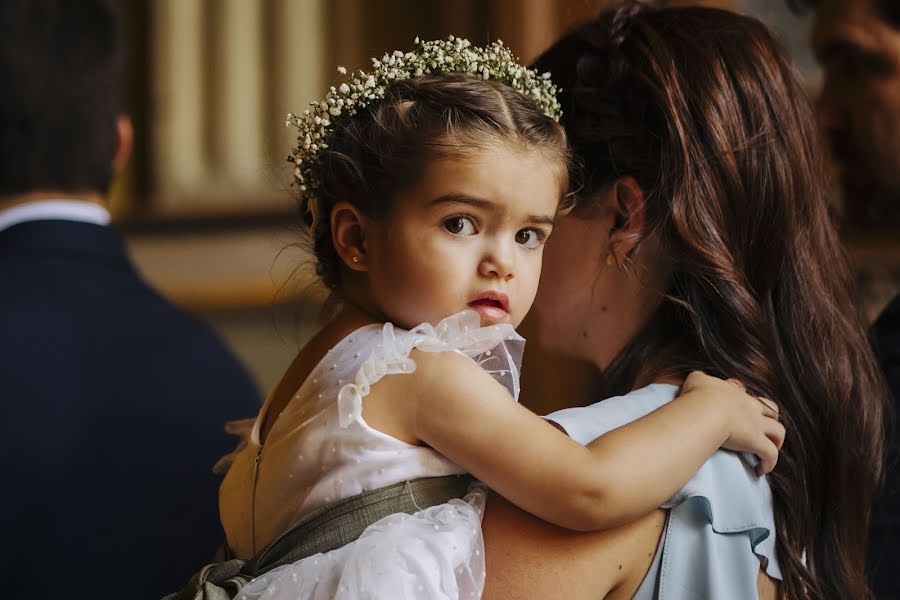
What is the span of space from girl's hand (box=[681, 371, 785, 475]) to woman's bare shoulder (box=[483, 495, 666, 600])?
165 millimetres

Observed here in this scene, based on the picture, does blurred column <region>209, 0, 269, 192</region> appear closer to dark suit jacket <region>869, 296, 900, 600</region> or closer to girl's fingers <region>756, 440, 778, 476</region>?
dark suit jacket <region>869, 296, 900, 600</region>

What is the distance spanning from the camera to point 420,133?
153 cm

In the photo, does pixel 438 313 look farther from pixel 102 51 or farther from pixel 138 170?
pixel 138 170

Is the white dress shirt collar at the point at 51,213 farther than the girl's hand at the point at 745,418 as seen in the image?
Yes

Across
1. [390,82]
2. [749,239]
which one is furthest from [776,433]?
[390,82]

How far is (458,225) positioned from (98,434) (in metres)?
1.33

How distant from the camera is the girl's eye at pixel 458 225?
1521mm

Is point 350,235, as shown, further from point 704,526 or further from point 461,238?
point 704,526

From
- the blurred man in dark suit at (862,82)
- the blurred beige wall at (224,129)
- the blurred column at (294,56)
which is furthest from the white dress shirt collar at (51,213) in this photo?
the blurred column at (294,56)

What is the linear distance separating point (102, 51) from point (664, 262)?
Answer: 5.55 ft

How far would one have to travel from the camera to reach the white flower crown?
1.60 meters

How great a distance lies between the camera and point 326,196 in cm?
164

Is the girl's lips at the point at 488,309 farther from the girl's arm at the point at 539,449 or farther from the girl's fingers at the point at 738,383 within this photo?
the girl's fingers at the point at 738,383

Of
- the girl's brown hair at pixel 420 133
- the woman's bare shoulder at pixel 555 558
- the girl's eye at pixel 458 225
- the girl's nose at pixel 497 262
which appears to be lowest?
the woman's bare shoulder at pixel 555 558
